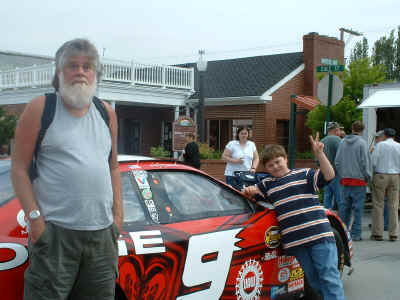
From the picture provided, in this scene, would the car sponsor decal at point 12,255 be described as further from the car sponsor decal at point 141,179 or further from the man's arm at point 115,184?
the car sponsor decal at point 141,179

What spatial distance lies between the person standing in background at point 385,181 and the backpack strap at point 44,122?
6.84m

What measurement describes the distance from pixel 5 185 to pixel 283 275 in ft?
7.63

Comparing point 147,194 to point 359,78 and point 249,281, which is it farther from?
point 359,78

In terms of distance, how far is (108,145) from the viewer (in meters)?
2.49

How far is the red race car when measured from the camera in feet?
9.59

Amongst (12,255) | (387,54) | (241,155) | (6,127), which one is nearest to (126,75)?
(6,127)

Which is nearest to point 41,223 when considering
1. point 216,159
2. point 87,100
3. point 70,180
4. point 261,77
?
point 70,180

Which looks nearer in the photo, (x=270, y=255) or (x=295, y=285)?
(x=270, y=255)

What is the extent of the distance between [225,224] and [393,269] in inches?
137

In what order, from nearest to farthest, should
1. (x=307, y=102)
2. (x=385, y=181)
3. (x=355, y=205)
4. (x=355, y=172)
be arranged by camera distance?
1. (x=355, y=172)
2. (x=355, y=205)
3. (x=385, y=181)
4. (x=307, y=102)

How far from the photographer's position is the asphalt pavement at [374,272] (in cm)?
526

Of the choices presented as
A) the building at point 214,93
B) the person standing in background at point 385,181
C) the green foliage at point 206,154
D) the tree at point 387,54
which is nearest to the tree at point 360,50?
the tree at point 387,54

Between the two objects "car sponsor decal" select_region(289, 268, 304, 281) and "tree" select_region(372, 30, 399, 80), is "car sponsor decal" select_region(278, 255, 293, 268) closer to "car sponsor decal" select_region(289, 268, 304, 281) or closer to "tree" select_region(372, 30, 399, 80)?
"car sponsor decal" select_region(289, 268, 304, 281)

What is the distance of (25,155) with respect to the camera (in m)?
2.28
